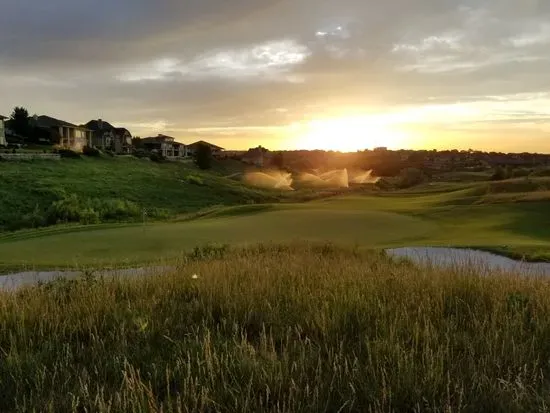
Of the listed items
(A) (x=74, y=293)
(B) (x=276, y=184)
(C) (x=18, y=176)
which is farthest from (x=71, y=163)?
(A) (x=74, y=293)

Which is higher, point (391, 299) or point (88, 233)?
point (391, 299)

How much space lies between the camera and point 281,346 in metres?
4.42

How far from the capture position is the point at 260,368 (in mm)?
3795

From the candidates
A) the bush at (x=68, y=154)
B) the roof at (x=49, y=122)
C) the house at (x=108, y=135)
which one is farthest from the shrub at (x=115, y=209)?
the house at (x=108, y=135)

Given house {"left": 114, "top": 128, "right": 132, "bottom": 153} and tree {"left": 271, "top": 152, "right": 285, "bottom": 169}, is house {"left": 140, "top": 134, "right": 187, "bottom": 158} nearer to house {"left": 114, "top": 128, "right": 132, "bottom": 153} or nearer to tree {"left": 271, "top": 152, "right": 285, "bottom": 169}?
house {"left": 114, "top": 128, "right": 132, "bottom": 153}

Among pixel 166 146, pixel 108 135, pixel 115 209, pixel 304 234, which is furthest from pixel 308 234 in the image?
pixel 166 146

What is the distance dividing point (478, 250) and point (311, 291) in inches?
454

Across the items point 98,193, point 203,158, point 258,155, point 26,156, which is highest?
point 258,155

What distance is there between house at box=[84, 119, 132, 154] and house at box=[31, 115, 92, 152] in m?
5.48

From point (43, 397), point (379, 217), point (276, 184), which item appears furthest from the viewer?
point (276, 184)

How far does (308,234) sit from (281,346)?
17.7 metres

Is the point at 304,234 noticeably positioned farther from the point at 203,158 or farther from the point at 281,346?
the point at 203,158

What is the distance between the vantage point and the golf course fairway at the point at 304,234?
652 inches

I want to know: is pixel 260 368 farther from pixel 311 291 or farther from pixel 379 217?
pixel 379 217
